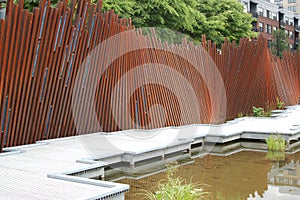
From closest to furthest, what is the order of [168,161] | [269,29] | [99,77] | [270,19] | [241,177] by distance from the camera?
[241,177]
[168,161]
[99,77]
[269,29]
[270,19]

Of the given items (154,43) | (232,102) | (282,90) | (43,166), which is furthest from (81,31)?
(282,90)

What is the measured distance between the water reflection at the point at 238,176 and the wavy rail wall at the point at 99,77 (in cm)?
203

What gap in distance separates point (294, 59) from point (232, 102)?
739 centimetres

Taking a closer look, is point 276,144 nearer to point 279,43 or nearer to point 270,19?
point 279,43

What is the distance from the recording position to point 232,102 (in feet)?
43.7

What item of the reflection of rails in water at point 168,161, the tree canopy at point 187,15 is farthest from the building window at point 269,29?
the reflection of rails in water at point 168,161

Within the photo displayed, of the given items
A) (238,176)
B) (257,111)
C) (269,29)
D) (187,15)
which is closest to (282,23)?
(269,29)

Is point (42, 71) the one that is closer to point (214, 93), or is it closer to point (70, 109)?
point (70, 109)

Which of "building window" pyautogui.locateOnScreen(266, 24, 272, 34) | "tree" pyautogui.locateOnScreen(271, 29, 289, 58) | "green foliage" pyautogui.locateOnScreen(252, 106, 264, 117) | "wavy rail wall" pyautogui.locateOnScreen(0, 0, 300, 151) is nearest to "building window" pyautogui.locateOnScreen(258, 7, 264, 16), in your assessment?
"building window" pyautogui.locateOnScreen(266, 24, 272, 34)

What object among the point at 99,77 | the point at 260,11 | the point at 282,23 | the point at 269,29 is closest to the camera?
the point at 99,77

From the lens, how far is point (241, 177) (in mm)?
6645

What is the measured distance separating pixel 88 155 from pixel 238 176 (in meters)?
2.44

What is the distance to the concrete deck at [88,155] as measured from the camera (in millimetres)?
4797

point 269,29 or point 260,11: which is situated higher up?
point 260,11
